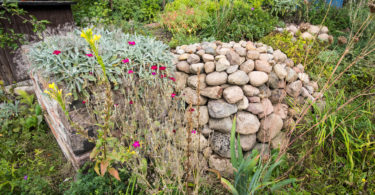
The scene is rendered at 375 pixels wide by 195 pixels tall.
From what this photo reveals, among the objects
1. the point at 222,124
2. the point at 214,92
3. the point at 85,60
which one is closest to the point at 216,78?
→ the point at 214,92

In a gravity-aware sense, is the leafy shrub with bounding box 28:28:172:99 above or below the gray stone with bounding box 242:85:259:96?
above

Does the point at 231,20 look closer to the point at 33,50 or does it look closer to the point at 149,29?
the point at 149,29

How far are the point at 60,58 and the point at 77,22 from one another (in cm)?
289

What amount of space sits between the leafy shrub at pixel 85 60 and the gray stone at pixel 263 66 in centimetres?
127

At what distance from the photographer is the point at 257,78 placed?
9.70 feet

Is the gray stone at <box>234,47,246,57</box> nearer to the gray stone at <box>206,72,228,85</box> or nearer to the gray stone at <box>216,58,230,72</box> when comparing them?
the gray stone at <box>216,58,230,72</box>

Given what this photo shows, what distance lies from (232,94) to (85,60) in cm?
183

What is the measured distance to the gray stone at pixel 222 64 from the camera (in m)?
2.93

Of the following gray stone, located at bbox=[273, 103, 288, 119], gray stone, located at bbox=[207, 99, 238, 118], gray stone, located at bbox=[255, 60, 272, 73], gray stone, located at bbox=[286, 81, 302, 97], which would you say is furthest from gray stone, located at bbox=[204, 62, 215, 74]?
gray stone, located at bbox=[286, 81, 302, 97]

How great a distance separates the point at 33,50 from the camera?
252 cm

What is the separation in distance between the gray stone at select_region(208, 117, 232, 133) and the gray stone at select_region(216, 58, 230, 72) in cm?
68

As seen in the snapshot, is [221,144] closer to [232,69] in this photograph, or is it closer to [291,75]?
[232,69]

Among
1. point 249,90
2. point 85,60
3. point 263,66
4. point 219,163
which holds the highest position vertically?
point 85,60

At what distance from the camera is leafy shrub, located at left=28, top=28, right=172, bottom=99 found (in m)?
2.30
